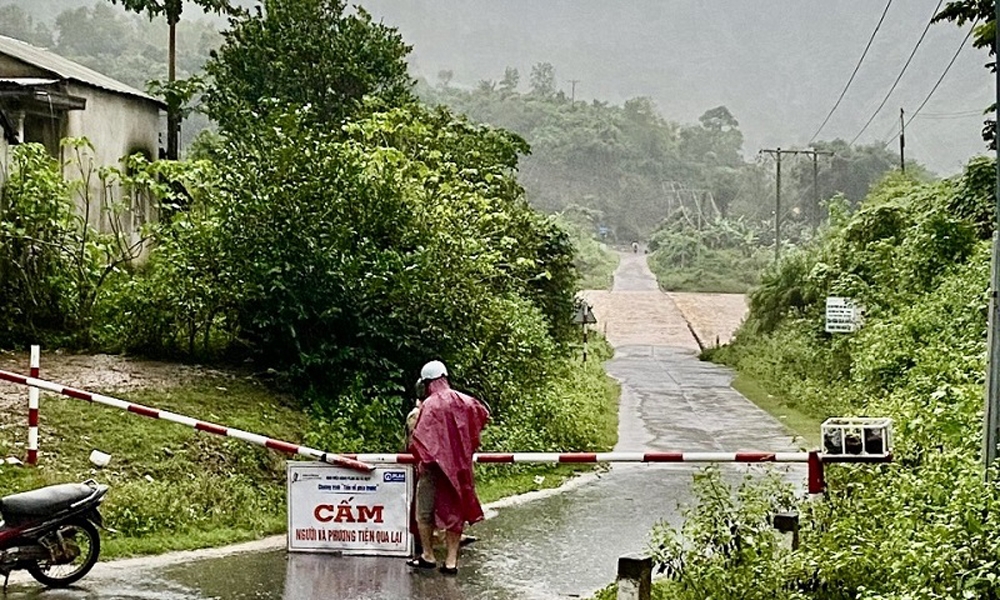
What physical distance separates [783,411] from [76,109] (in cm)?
1726

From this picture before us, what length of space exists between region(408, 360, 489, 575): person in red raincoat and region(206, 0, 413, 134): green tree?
2278 cm

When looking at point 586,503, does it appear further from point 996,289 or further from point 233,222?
point 996,289

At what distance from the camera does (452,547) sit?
10.4 m

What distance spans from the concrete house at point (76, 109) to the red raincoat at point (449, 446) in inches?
586

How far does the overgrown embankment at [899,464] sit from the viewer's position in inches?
304

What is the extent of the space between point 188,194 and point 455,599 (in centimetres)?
1181

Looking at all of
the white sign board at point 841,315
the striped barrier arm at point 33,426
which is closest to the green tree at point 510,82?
the white sign board at point 841,315

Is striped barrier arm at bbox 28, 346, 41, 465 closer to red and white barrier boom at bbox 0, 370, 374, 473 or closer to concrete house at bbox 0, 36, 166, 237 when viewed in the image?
red and white barrier boom at bbox 0, 370, 374, 473

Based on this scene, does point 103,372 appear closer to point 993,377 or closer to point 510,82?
point 993,377

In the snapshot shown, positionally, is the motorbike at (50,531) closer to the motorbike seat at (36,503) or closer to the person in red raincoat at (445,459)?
the motorbike seat at (36,503)

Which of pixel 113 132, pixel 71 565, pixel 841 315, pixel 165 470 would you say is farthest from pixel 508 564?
pixel 841 315

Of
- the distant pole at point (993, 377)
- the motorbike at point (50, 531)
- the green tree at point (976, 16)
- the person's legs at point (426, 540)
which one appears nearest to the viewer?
the distant pole at point (993, 377)

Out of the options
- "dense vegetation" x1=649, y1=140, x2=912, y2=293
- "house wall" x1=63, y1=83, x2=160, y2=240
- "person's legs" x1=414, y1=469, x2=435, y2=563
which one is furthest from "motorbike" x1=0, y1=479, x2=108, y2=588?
"dense vegetation" x1=649, y1=140, x2=912, y2=293

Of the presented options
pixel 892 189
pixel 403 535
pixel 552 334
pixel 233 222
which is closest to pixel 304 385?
pixel 233 222
